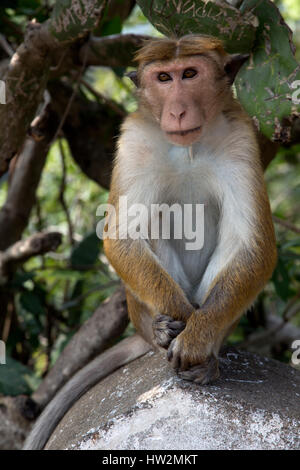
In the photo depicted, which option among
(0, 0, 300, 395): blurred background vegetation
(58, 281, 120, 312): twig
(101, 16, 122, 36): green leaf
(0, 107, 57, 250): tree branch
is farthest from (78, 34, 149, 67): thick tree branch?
(58, 281, 120, 312): twig

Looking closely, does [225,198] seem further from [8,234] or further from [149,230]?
[8,234]

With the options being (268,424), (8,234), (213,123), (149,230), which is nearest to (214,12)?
(213,123)

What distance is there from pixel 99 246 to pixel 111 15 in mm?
2029

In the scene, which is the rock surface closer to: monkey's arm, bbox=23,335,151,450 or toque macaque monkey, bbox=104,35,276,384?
toque macaque monkey, bbox=104,35,276,384

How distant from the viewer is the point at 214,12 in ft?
9.77

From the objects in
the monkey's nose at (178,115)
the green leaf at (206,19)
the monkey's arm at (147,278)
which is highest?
the green leaf at (206,19)

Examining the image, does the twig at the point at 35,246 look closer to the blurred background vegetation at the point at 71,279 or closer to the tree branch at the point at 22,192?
the blurred background vegetation at the point at 71,279

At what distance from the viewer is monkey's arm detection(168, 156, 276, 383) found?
274cm

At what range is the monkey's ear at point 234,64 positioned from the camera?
10.2ft

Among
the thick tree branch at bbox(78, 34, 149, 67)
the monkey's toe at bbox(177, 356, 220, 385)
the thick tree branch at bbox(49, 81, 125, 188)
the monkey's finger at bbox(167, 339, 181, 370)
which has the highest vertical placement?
the thick tree branch at bbox(78, 34, 149, 67)

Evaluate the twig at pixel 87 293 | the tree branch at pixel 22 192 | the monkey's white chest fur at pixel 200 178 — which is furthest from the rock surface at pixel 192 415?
the tree branch at pixel 22 192

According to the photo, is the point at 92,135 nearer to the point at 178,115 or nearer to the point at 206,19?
the point at 206,19

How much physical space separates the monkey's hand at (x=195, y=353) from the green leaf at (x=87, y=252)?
8.05 feet

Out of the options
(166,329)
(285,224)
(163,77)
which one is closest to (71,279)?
(285,224)
